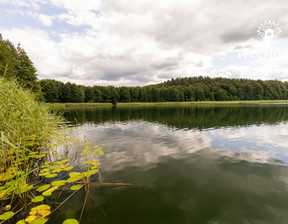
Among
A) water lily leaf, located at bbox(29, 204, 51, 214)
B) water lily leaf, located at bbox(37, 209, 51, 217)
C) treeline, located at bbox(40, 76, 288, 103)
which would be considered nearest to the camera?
water lily leaf, located at bbox(37, 209, 51, 217)

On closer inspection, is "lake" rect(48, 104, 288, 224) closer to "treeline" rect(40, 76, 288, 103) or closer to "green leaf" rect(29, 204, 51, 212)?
"green leaf" rect(29, 204, 51, 212)

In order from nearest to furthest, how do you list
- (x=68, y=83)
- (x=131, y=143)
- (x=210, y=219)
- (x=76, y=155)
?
(x=210, y=219) < (x=76, y=155) < (x=131, y=143) < (x=68, y=83)

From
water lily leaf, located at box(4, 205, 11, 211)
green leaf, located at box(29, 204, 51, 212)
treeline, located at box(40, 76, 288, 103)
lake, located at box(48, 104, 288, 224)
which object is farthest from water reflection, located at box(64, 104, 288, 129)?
treeline, located at box(40, 76, 288, 103)

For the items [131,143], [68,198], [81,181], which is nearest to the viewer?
[68,198]

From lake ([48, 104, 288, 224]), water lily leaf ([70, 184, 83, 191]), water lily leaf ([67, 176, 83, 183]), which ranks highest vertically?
water lily leaf ([67, 176, 83, 183])

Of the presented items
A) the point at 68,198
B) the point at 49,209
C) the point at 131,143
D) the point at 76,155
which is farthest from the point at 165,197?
the point at 131,143

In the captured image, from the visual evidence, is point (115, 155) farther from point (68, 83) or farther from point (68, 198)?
point (68, 83)

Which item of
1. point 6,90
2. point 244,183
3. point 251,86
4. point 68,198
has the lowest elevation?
point 244,183

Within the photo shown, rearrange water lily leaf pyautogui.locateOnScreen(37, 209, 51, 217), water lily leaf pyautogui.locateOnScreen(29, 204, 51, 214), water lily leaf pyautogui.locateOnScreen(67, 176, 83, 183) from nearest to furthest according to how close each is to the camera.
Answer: water lily leaf pyautogui.locateOnScreen(37, 209, 51, 217) < water lily leaf pyautogui.locateOnScreen(29, 204, 51, 214) < water lily leaf pyautogui.locateOnScreen(67, 176, 83, 183)

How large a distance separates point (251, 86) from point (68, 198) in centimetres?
18510

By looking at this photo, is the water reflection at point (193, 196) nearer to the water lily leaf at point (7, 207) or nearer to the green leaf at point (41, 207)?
the green leaf at point (41, 207)

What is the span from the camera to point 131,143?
1294 cm

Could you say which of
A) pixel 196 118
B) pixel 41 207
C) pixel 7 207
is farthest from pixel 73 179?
pixel 196 118

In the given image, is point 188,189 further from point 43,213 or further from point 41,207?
point 41,207
